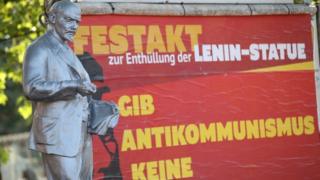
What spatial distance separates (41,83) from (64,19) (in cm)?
54

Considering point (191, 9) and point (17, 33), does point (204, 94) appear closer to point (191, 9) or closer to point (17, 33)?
point (191, 9)

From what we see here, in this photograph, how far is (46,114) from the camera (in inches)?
205

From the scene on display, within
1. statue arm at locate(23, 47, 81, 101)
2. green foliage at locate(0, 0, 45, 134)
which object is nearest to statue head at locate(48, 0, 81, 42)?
statue arm at locate(23, 47, 81, 101)

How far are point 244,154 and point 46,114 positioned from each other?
366 centimetres

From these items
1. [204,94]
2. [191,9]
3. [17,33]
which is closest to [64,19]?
[191,9]

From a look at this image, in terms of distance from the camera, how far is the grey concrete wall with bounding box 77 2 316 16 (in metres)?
7.45

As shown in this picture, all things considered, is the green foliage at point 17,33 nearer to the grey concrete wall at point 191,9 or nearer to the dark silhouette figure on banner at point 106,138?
the grey concrete wall at point 191,9

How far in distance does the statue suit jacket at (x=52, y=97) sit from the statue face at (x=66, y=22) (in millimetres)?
68

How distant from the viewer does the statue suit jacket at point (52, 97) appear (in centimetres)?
510

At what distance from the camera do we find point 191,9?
8.00 metres

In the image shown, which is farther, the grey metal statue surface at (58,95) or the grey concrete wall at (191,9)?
the grey concrete wall at (191,9)

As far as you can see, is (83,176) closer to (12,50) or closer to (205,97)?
(205,97)

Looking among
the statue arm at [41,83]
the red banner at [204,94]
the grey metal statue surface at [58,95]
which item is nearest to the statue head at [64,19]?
the grey metal statue surface at [58,95]

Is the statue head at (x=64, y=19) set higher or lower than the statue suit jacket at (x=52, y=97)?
higher
